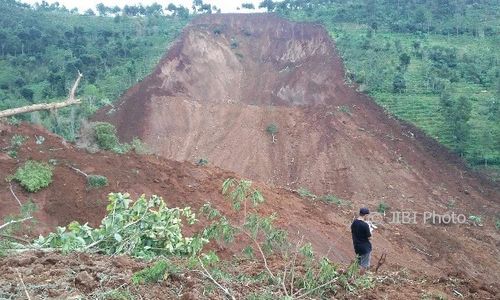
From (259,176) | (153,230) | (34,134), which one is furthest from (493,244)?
(34,134)

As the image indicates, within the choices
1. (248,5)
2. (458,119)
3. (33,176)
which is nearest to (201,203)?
(33,176)

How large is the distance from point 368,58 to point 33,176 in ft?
67.2

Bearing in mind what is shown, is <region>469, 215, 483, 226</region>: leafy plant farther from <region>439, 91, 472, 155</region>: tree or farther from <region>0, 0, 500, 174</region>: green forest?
<region>439, 91, 472, 155</region>: tree

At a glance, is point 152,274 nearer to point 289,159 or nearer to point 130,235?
point 130,235

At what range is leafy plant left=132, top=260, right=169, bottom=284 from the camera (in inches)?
163

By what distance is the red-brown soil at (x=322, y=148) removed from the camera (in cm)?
1182

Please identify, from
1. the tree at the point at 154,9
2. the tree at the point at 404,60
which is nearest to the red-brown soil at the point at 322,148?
the tree at the point at 404,60

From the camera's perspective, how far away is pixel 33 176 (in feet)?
35.2

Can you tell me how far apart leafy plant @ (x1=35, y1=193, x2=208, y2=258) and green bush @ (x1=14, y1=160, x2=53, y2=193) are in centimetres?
516

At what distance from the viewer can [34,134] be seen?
42.7ft

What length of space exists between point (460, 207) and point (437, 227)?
217cm

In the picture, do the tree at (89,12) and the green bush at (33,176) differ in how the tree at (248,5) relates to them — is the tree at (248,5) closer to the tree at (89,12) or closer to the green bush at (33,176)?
the tree at (89,12)

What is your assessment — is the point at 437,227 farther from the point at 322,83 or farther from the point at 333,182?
the point at 322,83

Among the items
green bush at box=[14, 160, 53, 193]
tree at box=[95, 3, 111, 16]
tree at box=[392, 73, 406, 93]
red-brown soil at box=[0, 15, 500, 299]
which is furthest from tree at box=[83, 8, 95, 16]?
green bush at box=[14, 160, 53, 193]
